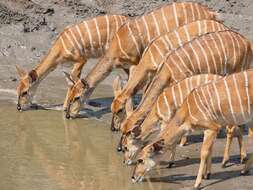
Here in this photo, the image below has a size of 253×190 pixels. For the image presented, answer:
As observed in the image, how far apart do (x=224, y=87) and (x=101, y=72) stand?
3340 mm

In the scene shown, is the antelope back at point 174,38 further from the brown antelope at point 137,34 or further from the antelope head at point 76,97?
the antelope head at point 76,97

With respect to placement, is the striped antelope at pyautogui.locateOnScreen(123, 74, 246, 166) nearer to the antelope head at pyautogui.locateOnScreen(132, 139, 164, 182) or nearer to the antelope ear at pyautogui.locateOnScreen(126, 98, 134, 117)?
the antelope head at pyautogui.locateOnScreen(132, 139, 164, 182)

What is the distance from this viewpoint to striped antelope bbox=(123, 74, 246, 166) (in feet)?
30.8

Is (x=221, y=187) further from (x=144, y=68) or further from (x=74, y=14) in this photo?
(x=74, y=14)

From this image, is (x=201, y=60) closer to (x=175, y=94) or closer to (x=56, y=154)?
(x=175, y=94)

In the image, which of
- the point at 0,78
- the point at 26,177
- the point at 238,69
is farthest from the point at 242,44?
the point at 0,78

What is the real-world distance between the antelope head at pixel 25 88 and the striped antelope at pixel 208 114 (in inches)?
136

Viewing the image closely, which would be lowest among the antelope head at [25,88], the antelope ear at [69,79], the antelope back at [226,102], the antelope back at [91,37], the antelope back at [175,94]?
the antelope head at [25,88]

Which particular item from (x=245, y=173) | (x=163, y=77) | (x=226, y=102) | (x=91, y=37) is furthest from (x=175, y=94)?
(x=91, y=37)

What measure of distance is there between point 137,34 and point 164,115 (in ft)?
8.46

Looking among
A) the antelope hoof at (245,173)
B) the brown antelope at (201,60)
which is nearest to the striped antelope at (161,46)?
the brown antelope at (201,60)

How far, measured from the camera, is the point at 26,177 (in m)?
9.09

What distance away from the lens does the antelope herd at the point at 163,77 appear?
8.69 metres

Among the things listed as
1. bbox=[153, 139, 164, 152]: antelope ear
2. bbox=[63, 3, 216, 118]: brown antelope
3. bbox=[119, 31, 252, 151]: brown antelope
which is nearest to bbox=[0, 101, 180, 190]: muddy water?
bbox=[153, 139, 164, 152]: antelope ear
